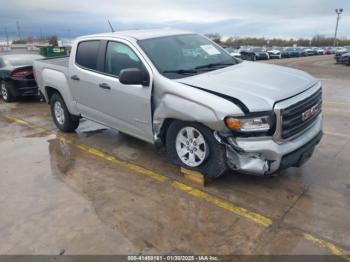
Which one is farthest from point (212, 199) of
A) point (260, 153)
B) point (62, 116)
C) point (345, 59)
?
point (345, 59)

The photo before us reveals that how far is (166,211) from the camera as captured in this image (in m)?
3.59

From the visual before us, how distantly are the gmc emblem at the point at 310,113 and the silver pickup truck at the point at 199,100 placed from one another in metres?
0.01

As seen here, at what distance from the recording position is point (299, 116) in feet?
12.1

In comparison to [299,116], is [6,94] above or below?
below

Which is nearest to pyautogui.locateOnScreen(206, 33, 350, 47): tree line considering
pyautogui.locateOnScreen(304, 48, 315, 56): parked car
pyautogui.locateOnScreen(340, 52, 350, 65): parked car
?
pyautogui.locateOnScreen(304, 48, 315, 56): parked car

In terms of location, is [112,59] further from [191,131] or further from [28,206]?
[28,206]

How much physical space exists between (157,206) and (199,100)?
50.0 inches

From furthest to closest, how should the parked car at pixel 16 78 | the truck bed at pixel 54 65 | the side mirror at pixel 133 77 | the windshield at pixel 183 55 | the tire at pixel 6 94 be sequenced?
the tire at pixel 6 94
the parked car at pixel 16 78
the truck bed at pixel 54 65
the windshield at pixel 183 55
the side mirror at pixel 133 77

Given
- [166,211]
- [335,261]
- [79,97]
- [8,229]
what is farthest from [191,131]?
[79,97]

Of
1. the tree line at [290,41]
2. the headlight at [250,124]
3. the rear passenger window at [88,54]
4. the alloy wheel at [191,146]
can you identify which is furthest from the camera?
the tree line at [290,41]

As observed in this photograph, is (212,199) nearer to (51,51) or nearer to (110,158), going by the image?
(110,158)

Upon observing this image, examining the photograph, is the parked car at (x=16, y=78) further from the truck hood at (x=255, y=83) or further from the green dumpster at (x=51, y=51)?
the green dumpster at (x=51, y=51)

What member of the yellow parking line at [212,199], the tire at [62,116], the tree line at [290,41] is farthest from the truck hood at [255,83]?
the tree line at [290,41]

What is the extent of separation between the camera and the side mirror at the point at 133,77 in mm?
4102
